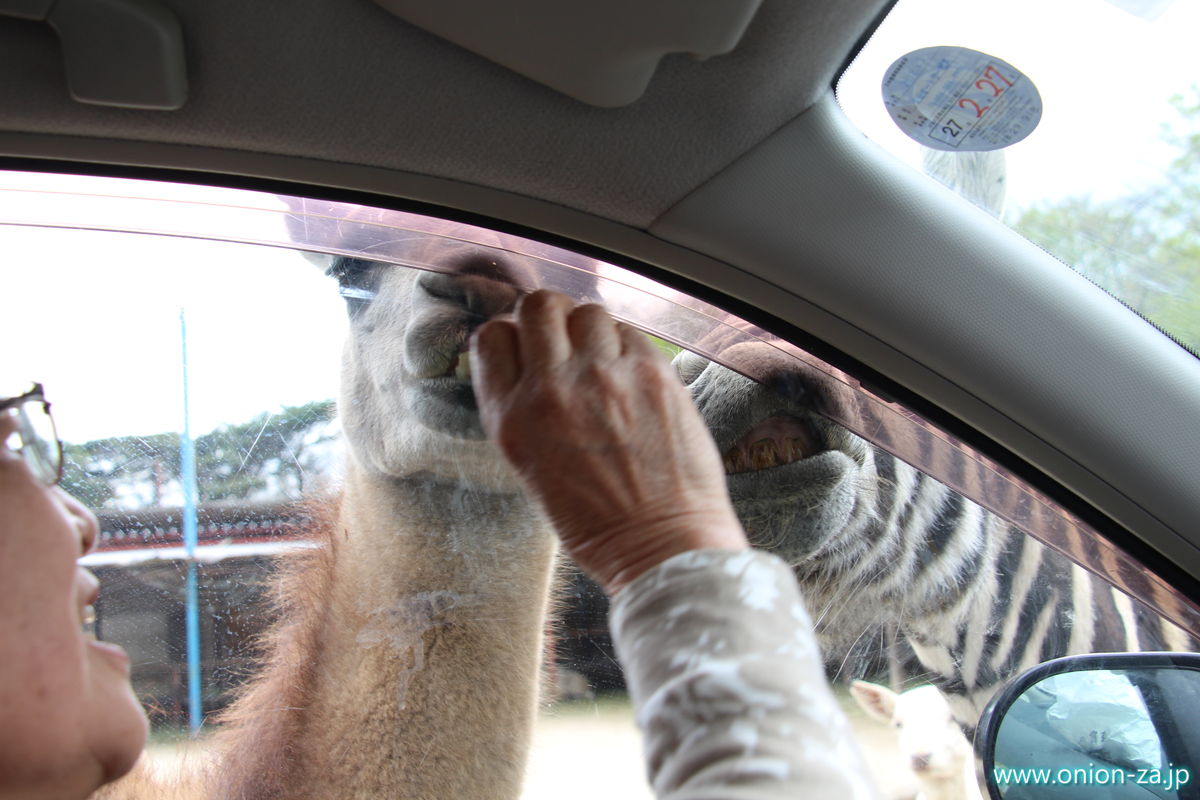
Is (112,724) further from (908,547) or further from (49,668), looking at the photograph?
(908,547)

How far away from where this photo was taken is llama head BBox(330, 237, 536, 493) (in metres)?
1.75

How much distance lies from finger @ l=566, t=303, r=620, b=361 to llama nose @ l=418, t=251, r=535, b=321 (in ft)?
0.92

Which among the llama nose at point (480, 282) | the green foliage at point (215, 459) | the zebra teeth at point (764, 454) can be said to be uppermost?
the llama nose at point (480, 282)

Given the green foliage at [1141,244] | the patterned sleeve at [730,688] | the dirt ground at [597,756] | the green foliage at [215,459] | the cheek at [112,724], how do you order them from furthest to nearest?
the dirt ground at [597,756] → the green foliage at [215,459] → the green foliage at [1141,244] → the cheek at [112,724] → the patterned sleeve at [730,688]

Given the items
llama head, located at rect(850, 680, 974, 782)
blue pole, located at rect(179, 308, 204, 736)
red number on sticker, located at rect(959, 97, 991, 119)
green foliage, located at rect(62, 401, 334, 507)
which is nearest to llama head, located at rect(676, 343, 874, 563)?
llama head, located at rect(850, 680, 974, 782)

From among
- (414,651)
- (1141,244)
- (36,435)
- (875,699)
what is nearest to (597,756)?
(414,651)

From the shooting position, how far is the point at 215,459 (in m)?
1.79

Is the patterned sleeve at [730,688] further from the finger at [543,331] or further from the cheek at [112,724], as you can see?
the cheek at [112,724]

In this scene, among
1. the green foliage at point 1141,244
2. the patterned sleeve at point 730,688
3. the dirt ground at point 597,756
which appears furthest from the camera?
the dirt ground at point 597,756

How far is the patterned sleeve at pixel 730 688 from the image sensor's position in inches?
41.4

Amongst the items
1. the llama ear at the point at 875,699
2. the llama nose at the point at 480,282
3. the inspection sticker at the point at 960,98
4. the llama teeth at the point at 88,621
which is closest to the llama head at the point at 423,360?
the llama nose at the point at 480,282

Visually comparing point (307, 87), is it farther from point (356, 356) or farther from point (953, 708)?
point (953, 708)

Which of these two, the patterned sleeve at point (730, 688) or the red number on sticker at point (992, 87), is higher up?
the red number on sticker at point (992, 87)

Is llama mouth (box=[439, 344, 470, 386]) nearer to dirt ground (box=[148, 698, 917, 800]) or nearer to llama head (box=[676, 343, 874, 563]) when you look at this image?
llama head (box=[676, 343, 874, 563])
